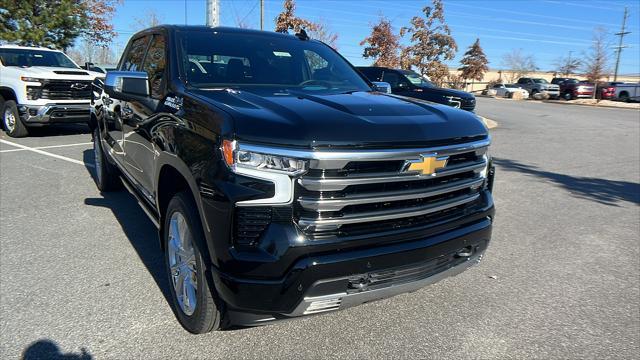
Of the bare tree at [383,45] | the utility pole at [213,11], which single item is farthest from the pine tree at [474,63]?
the utility pole at [213,11]

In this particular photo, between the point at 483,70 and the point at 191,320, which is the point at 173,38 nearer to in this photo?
the point at 191,320

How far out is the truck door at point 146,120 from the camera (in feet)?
11.3

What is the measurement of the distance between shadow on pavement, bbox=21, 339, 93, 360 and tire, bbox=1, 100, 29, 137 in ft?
30.3

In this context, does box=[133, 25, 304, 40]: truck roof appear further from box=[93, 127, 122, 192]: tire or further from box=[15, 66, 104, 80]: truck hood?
box=[15, 66, 104, 80]: truck hood

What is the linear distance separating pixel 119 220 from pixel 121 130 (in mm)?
1148

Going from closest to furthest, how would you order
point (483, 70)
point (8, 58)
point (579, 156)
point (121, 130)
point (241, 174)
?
point (241, 174), point (121, 130), point (579, 156), point (8, 58), point (483, 70)

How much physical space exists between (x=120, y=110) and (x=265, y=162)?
2.71 metres

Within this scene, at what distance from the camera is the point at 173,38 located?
370 cm

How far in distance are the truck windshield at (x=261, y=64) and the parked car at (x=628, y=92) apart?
134 feet

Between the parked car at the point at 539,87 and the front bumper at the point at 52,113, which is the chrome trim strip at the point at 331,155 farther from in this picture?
the parked car at the point at 539,87

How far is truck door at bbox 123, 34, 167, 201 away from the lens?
3436 mm

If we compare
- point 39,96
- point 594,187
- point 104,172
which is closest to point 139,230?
point 104,172

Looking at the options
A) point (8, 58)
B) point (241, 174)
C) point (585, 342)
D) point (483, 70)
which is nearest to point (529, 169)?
point (585, 342)

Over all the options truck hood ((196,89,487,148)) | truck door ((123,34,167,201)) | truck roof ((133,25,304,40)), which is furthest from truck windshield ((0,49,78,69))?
truck hood ((196,89,487,148))
